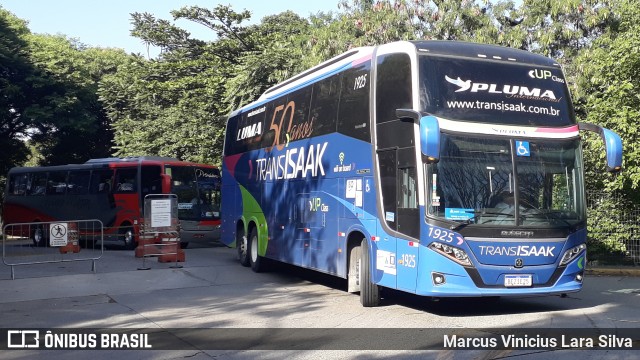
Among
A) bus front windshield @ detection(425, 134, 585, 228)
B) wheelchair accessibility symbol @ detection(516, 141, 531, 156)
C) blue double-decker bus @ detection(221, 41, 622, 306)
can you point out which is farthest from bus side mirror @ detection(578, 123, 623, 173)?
wheelchair accessibility symbol @ detection(516, 141, 531, 156)

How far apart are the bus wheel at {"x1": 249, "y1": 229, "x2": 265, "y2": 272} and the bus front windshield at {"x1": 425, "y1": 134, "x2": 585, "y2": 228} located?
26.4 ft

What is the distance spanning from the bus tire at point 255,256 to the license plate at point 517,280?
8.20m

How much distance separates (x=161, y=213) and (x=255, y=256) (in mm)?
2586

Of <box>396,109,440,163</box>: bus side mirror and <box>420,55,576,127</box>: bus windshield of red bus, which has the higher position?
<box>420,55,576,127</box>: bus windshield of red bus

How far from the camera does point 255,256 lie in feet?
57.4

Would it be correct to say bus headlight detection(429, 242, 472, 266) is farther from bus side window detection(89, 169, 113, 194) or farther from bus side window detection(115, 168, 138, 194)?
bus side window detection(89, 169, 113, 194)

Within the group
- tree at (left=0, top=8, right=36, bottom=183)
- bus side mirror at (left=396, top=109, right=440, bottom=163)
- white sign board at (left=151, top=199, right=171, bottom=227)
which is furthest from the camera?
tree at (left=0, top=8, right=36, bottom=183)

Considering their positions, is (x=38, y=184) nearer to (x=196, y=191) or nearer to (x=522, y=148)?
(x=196, y=191)

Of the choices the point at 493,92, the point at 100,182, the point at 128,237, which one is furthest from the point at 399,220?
the point at 100,182

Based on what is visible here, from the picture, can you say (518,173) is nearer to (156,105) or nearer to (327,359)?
(327,359)

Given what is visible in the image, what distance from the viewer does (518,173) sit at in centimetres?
1023

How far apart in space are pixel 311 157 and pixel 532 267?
204 inches

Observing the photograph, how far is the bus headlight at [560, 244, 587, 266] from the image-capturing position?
10.5m

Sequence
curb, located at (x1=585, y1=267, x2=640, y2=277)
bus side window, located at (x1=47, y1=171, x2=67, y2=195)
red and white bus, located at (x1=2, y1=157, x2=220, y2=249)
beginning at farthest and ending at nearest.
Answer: bus side window, located at (x1=47, y1=171, x2=67, y2=195), red and white bus, located at (x1=2, y1=157, x2=220, y2=249), curb, located at (x1=585, y1=267, x2=640, y2=277)
